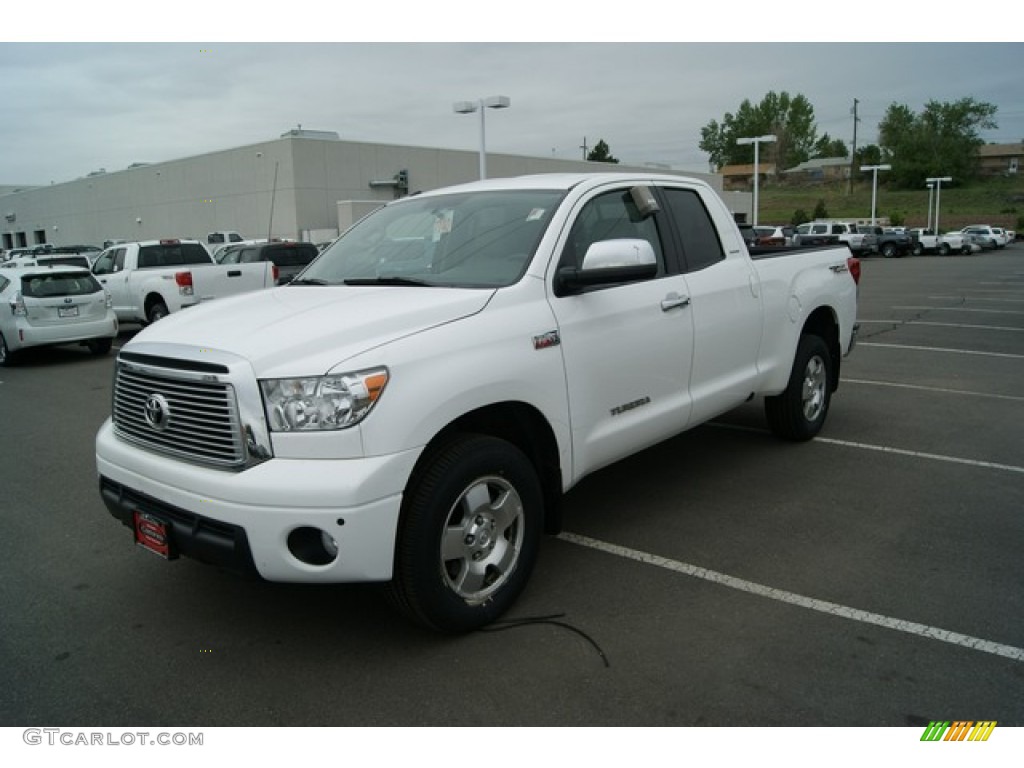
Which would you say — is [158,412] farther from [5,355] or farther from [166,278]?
[166,278]

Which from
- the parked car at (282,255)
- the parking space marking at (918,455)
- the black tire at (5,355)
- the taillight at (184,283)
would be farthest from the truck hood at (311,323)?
the parked car at (282,255)

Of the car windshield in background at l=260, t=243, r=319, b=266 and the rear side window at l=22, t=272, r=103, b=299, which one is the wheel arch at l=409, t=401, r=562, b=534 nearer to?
the rear side window at l=22, t=272, r=103, b=299

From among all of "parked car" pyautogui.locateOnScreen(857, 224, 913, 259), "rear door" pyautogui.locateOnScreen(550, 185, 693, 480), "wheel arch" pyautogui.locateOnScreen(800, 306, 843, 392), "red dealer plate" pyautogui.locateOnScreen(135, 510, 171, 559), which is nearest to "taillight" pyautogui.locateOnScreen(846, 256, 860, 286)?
"wheel arch" pyautogui.locateOnScreen(800, 306, 843, 392)

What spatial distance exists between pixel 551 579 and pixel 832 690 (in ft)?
4.77

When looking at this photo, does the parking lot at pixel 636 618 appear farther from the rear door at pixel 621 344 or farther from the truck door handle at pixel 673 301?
the truck door handle at pixel 673 301

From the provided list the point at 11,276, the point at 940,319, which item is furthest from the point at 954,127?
the point at 11,276

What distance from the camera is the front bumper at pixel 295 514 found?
2.96 m

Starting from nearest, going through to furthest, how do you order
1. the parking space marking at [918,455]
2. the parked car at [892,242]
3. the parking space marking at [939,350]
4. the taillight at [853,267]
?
the parking space marking at [918,455], the taillight at [853,267], the parking space marking at [939,350], the parked car at [892,242]

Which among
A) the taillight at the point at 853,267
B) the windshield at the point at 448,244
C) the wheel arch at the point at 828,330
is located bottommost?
the wheel arch at the point at 828,330

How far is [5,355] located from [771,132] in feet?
392

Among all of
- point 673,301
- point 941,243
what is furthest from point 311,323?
point 941,243

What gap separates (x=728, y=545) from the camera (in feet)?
14.6

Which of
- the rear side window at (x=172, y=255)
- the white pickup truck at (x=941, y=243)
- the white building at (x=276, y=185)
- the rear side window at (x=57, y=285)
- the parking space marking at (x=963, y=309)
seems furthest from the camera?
the white pickup truck at (x=941, y=243)

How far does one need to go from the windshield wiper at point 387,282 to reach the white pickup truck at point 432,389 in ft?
0.08
